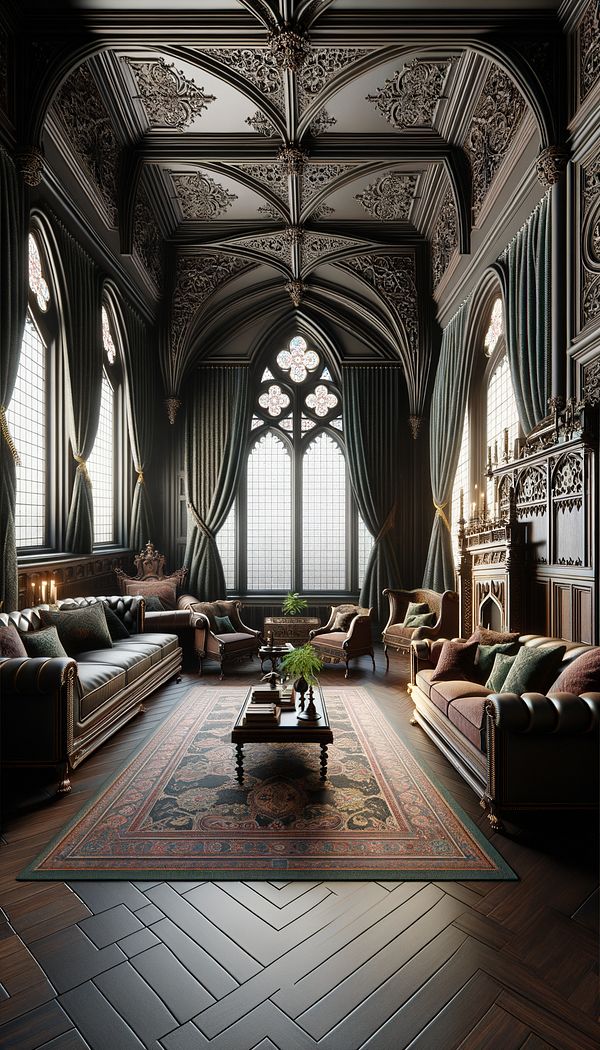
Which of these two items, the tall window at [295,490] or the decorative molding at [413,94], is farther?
the tall window at [295,490]

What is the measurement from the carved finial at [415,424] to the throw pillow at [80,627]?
20.1 ft

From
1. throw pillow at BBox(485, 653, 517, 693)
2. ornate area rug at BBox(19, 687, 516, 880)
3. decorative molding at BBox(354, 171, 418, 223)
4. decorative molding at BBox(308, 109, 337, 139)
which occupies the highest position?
decorative molding at BBox(354, 171, 418, 223)

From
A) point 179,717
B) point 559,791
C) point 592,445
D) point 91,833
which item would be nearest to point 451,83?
point 592,445

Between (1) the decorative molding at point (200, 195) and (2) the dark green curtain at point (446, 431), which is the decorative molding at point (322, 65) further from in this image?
(2) the dark green curtain at point (446, 431)

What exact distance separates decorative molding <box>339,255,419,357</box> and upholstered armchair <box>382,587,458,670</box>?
414 centimetres

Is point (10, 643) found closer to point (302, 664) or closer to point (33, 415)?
point (302, 664)

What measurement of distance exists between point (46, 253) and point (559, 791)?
6.42 meters

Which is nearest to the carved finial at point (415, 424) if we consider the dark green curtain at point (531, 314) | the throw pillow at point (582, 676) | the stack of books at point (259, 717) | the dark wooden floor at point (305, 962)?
the dark green curtain at point (531, 314)

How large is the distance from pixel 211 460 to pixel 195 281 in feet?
9.76

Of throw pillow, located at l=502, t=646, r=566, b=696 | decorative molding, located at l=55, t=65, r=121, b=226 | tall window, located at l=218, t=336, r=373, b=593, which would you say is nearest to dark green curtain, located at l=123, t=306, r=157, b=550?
decorative molding, located at l=55, t=65, r=121, b=226

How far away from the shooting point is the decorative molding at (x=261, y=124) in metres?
6.15

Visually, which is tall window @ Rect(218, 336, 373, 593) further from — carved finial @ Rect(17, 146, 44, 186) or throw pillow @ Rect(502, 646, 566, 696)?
throw pillow @ Rect(502, 646, 566, 696)

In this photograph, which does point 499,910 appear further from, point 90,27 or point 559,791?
point 90,27

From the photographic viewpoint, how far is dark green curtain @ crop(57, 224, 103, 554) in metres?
5.94
